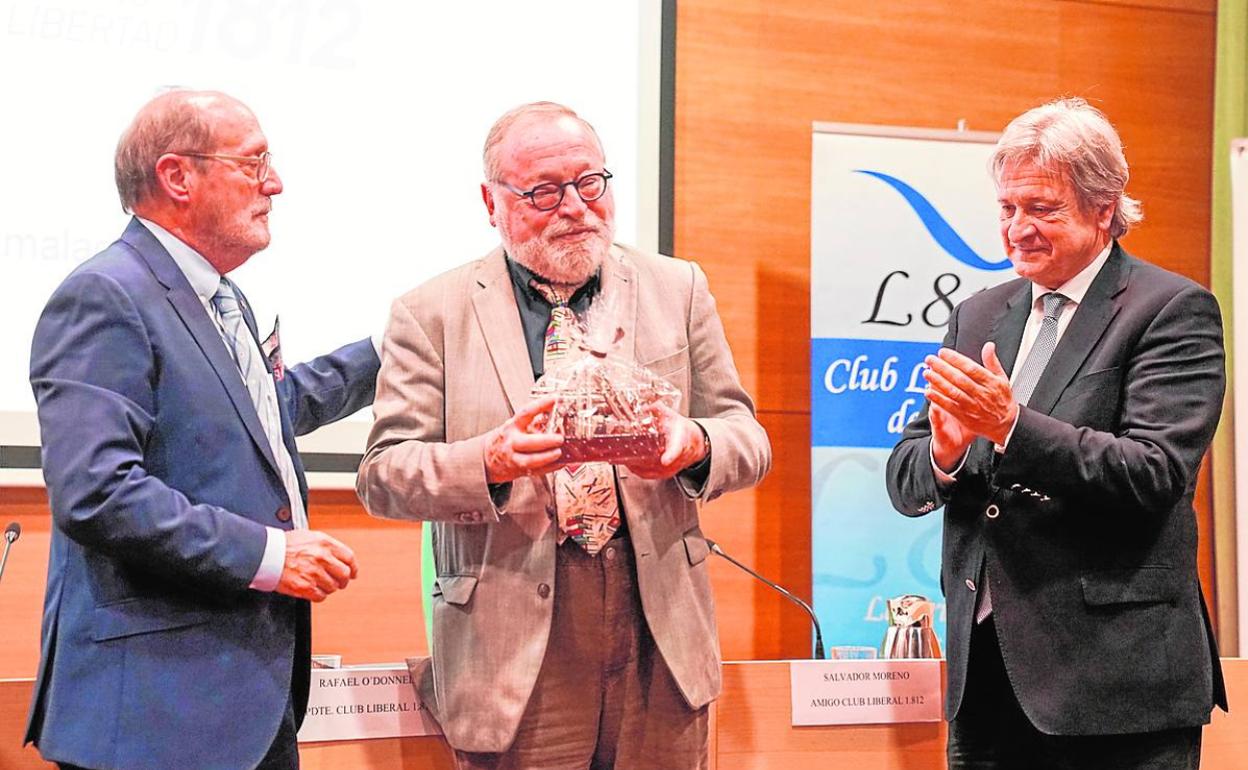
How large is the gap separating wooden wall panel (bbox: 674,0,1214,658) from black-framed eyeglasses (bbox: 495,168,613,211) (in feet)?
6.66

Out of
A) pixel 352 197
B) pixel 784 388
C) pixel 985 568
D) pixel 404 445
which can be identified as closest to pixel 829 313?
pixel 784 388

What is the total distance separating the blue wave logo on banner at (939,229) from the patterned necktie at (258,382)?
255 centimetres

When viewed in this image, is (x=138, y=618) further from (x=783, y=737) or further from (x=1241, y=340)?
(x=1241, y=340)

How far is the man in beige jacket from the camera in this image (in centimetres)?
213

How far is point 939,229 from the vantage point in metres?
4.29

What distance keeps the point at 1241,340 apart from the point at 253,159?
3413mm

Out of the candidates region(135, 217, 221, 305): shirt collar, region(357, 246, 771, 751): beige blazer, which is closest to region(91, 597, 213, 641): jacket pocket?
region(357, 246, 771, 751): beige blazer

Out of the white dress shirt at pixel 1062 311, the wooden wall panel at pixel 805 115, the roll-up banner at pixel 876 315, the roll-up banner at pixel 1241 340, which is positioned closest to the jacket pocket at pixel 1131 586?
the white dress shirt at pixel 1062 311

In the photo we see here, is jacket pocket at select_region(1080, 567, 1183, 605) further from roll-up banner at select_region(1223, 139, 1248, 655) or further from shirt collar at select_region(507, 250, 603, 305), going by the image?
roll-up banner at select_region(1223, 139, 1248, 655)

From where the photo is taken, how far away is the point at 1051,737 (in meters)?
2.27

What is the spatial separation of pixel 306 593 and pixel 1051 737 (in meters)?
1.30

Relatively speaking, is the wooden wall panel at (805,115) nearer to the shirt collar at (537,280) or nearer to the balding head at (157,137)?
the shirt collar at (537,280)

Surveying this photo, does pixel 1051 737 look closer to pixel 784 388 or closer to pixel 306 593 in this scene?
pixel 306 593

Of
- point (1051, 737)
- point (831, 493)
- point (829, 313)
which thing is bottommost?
point (1051, 737)
